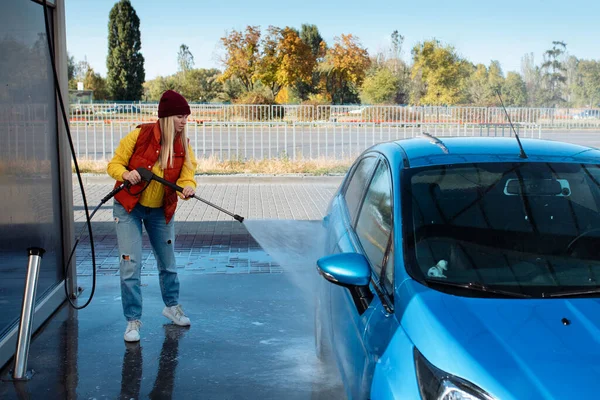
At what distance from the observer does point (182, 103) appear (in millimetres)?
5254

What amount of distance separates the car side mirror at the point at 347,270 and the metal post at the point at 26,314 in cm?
220

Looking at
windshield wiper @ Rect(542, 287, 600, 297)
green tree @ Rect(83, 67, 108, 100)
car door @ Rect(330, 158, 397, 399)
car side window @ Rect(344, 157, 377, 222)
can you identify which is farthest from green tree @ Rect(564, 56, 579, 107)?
windshield wiper @ Rect(542, 287, 600, 297)

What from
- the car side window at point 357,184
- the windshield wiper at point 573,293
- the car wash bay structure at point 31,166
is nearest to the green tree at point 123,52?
the car wash bay structure at point 31,166

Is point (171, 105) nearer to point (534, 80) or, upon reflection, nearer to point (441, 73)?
point (441, 73)

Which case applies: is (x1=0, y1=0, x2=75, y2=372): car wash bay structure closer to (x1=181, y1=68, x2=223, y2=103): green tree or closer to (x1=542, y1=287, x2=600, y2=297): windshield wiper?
(x1=542, y1=287, x2=600, y2=297): windshield wiper

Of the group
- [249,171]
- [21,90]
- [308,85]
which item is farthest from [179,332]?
[308,85]

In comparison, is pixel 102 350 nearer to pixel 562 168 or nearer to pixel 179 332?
pixel 179 332

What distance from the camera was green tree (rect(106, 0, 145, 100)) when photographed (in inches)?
2037

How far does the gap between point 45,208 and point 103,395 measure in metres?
2.04

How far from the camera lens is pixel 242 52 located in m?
42.2

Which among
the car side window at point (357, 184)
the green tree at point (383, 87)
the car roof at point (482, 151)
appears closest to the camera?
the car roof at point (482, 151)

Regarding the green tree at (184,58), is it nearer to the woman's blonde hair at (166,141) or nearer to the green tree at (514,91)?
the green tree at (514,91)

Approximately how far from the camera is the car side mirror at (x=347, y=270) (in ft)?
10.4

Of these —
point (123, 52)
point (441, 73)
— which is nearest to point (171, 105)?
point (441, 73)
